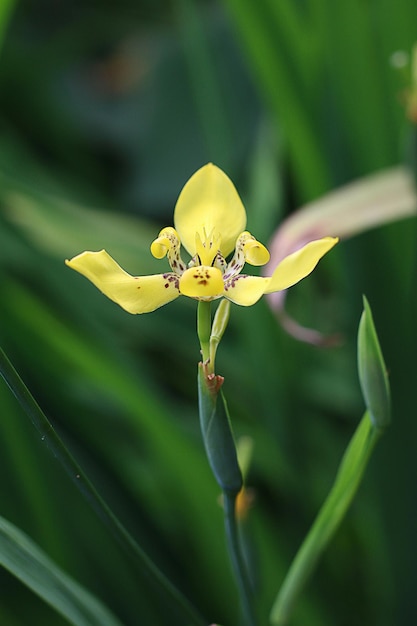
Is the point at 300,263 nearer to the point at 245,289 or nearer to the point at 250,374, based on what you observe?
the point at 245,289

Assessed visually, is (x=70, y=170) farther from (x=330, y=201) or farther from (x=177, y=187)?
(x=330, y=201)

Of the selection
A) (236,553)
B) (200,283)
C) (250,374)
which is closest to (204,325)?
(200,283)

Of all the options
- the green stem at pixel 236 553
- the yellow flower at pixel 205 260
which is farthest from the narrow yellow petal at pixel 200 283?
the green stem at pixel 236 553

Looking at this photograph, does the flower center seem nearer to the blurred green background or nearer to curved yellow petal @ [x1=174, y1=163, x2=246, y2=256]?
curved yellow petal @ [x1=174, y1=163, x2=246, y2=256]

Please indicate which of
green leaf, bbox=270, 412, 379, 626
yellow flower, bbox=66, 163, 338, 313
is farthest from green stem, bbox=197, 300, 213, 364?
green leaf, bbox=270, 412, 379, 626

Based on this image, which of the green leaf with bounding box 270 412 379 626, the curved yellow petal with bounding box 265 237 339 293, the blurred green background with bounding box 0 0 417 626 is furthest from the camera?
the blurred green background with bounding box 0 0 417 626

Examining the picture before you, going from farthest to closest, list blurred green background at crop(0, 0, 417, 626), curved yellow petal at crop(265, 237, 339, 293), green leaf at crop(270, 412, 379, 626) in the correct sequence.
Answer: blurred green background at crop(0, 0, 417, 626) < green leaf at crop(270, 412, 379, 626) < curved yellow petal at crop(265, 237, 339, 293)
